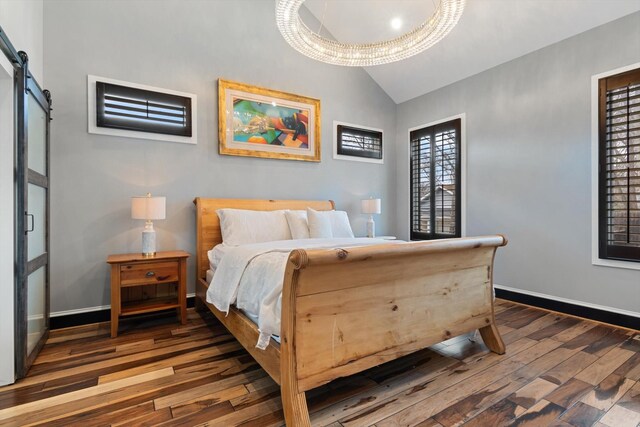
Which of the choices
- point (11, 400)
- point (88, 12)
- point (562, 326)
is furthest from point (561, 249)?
point (88, 12)

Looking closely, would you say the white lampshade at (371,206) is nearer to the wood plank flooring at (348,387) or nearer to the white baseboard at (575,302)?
the white baseboard at (575,302)

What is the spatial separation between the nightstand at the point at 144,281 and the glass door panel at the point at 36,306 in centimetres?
46

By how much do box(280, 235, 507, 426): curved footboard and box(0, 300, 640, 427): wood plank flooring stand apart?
25 centimetres

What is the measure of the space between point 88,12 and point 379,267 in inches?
139

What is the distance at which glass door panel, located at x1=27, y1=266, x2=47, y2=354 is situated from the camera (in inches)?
84.6

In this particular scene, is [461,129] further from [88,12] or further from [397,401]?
[88,12]

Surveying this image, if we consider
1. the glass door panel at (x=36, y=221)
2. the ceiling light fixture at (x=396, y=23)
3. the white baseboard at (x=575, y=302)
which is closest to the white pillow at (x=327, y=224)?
the white baseboard at (x=575, y=302)

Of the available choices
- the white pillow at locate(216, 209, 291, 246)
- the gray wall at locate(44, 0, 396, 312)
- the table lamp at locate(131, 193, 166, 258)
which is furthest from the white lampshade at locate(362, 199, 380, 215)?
the table lamp at locate(131, 193, 166, 258)

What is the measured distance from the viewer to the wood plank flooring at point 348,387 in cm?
160

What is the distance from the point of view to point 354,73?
459cm

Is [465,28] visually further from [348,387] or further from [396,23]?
[348,387]

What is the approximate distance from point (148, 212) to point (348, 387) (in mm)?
2201

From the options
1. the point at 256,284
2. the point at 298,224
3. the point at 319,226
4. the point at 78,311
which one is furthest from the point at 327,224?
the point at 78,311

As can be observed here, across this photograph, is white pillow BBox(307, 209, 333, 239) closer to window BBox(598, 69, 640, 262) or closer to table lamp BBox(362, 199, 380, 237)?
table lamp BBox(362, 199, 380, 237)
